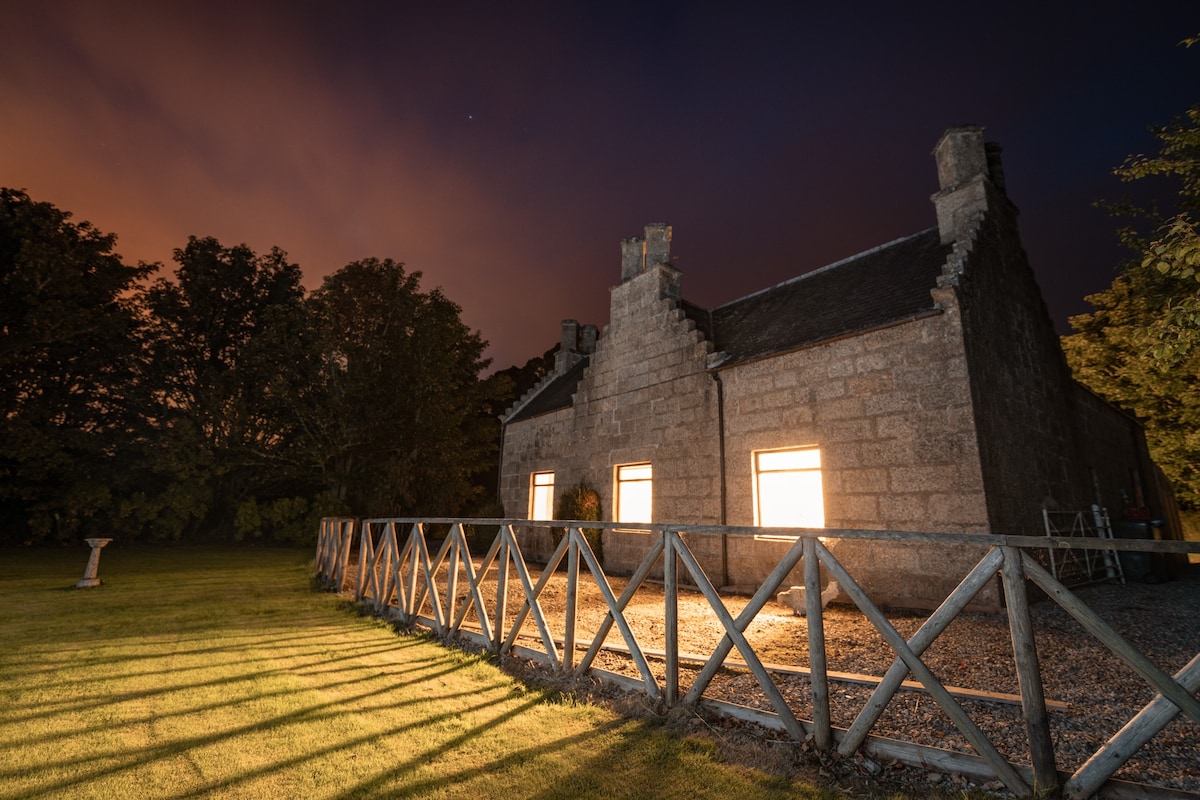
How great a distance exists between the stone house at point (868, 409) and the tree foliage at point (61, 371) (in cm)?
1773

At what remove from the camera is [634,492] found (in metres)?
12.6

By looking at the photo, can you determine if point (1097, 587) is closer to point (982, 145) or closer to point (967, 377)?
point (967, 377)

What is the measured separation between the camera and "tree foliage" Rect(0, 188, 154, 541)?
1608 cm

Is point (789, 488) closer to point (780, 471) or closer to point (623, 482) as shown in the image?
point (780, 471)

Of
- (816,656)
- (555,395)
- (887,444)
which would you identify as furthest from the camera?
(555,395)

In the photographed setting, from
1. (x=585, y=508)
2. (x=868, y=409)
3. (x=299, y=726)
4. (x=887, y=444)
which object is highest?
(x=868, y=409)

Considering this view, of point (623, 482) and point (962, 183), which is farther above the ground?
point (962, 183)

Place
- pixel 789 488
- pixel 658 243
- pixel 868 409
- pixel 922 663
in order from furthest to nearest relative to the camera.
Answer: pixel 658 243 < pixel 789 488 < pixel 868 409 < pixel 922 663

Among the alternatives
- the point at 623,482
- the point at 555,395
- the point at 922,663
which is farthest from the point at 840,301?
the point at 555,395

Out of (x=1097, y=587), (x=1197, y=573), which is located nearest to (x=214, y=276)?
(x=1097, y=587)

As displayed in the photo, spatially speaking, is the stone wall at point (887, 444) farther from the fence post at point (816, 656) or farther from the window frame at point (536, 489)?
the window frame at point (536, 489)

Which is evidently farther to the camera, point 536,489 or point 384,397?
point 384,397

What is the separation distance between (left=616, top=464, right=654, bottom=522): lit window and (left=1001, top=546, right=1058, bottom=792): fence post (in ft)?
30.6

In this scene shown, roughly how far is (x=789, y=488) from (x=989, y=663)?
15.6 feet
